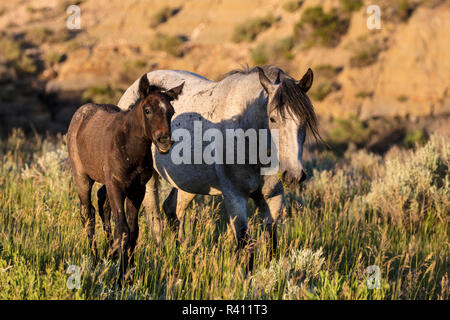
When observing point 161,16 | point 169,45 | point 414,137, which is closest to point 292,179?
point 414,137

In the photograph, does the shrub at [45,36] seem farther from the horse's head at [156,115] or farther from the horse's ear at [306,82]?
the horse's ear at [306,82]

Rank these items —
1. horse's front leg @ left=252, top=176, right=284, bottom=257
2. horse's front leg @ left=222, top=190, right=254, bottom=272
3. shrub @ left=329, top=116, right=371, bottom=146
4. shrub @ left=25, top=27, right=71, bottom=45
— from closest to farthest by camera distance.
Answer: horse's front leg @ left=222, top=190, right=254, bottom=272 → horse's front leg @ left=252, top=176, right=284, bottom=257 → shrub @ left=329, top=116, right=371, bottom=146 → shrub @ left=25, top=27, right=71, bottom=45

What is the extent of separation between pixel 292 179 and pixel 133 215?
1.56 metres

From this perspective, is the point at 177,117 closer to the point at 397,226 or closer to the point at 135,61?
the point at 397,226

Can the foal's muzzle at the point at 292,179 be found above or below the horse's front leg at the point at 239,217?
above

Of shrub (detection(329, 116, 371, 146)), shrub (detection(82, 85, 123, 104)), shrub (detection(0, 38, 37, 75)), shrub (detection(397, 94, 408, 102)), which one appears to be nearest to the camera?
shrub (detection(329, 116, 371, 146))

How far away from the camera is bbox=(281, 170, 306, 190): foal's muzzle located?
363 centimetres

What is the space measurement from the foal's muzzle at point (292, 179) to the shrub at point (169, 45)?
3151cm

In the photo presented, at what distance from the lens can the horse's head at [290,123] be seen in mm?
3662

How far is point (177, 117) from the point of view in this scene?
5.18m

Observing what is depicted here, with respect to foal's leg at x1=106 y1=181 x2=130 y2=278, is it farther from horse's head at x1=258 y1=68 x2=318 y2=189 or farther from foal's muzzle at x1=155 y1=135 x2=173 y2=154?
horse's head at x1=258 y1=68 x2=318 y2=189

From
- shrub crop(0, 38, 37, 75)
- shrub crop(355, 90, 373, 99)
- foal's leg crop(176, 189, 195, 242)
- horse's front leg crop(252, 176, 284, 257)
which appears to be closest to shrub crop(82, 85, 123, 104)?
shrub crop(0, 38, 37, 75)

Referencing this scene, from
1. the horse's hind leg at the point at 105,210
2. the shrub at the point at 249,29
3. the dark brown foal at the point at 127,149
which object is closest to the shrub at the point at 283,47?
the shrub at the point at 249,29
